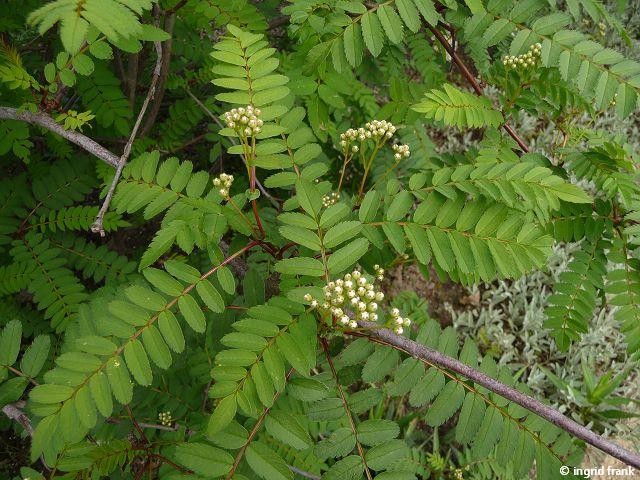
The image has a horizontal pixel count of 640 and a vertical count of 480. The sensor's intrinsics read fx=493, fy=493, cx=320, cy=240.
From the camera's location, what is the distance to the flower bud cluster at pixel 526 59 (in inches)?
70.4

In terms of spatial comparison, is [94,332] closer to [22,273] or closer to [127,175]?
[127,175]

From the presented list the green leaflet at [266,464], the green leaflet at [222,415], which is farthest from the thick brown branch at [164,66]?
the green leaflet at [266,464]

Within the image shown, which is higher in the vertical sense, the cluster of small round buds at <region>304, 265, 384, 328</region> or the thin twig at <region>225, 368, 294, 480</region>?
the cluster of small round buds at <region>304, 265, 384, 328</region>

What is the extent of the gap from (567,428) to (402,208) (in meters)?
0.75

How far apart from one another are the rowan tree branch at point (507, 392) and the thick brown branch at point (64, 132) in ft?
3.12

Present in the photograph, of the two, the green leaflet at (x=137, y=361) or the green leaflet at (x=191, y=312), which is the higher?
the green leaflet at (x=191, y=312)

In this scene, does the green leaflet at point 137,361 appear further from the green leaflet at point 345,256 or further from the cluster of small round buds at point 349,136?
the cluster of small round buds at point 349,136

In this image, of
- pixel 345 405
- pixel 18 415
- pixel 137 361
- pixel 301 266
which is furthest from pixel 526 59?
pixel 18 415

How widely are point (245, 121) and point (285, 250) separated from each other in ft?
1.37

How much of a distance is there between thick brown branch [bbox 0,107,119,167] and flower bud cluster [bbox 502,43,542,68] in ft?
4.73

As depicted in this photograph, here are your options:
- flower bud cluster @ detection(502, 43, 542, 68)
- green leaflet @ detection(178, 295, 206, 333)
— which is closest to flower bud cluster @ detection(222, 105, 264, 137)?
green leaflet @ detection(178, 295, 206, 333)

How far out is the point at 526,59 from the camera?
1.86 m

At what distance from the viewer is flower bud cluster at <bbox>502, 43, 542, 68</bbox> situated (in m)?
1.79

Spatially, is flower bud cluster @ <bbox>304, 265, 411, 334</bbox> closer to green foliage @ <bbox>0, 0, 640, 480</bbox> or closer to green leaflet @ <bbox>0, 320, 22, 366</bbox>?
green foliage @ <bbox>0, 0, 640, 480</bbox>
